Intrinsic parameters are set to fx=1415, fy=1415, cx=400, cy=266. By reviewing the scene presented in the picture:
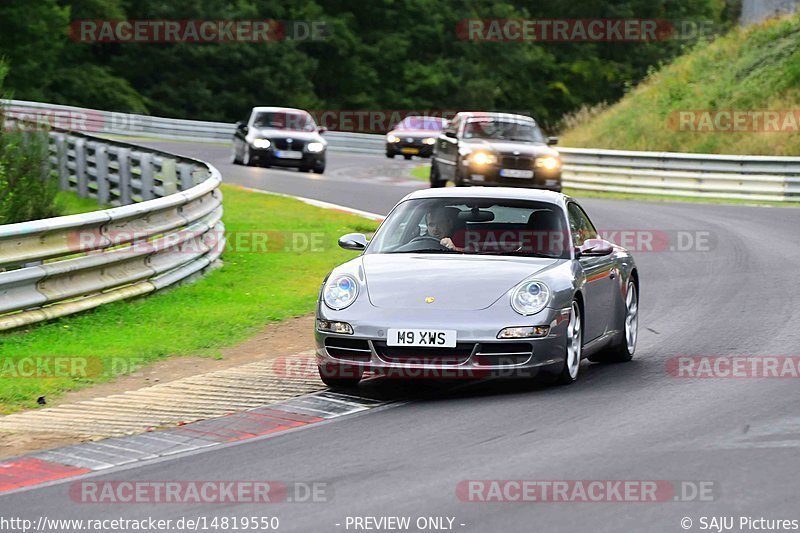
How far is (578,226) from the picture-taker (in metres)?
10.8

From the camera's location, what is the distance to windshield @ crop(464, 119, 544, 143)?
26.5m

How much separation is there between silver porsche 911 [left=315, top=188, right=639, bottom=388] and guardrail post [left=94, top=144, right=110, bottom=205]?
12294 mm

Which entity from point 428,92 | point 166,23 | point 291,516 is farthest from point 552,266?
point 428,92

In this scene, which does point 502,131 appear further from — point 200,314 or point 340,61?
point 340,61

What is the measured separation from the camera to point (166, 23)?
65.4 meters

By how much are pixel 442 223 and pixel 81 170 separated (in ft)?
45.6

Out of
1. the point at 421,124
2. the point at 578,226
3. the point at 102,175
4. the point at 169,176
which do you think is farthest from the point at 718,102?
the point at 578,226

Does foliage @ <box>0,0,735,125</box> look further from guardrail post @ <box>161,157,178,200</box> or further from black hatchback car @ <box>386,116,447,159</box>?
guardrail post @ <box>161,157,178,200</box>

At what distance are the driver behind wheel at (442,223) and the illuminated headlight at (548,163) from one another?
51.4 feet

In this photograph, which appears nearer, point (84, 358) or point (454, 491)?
point (454, 491)

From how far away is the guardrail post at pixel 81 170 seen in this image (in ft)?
75.7

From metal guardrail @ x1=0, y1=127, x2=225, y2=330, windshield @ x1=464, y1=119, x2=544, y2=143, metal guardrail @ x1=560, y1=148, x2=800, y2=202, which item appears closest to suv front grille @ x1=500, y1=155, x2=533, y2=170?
windshield @ x1=464, y1=119, x2=544, y2=143

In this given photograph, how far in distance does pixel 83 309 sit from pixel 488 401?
14.5ft

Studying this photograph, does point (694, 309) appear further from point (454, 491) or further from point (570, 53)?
point (570, 53)
